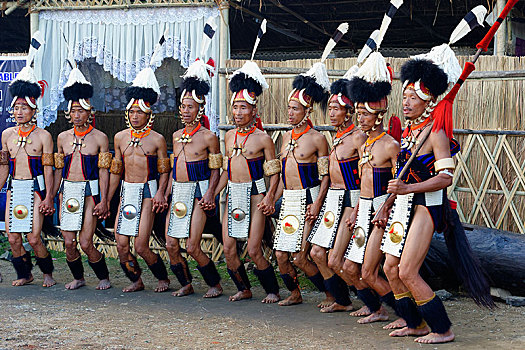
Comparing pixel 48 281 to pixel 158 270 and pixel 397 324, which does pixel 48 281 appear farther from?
pixel 397 324

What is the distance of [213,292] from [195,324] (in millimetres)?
1146

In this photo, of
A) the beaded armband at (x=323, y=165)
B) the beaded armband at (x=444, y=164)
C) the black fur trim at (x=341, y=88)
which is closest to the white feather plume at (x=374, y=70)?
the black fur trim at (x=341, y=88)

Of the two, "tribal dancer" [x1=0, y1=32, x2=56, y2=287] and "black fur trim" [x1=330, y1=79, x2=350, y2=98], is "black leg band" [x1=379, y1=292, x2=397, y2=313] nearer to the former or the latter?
"black fur trim" [x1=330, y1=79, x2=350, y2=98]

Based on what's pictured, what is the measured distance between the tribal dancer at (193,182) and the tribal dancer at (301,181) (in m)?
0.84

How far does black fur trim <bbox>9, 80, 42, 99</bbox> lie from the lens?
7.63 metres

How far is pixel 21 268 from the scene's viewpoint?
306 inches

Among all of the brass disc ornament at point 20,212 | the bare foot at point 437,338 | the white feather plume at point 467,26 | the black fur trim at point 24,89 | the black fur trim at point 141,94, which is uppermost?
the white feather plume at point 467,26

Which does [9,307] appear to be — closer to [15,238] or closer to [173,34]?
[15,238]

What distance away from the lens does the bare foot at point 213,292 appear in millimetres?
7174

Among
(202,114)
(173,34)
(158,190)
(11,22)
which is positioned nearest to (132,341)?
(158,190)

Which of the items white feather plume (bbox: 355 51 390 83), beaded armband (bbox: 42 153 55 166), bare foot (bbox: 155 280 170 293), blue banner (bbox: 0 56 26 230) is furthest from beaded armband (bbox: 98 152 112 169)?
white feather plume (bbox: 355 51 390 83)

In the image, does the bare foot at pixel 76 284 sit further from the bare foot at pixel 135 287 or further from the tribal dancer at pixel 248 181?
the tribal dancer at pixel 248 181

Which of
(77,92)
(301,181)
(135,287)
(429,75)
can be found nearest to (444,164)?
(429,75)

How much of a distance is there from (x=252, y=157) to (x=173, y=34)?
2.81 meters
